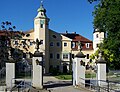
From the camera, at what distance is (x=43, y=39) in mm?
67250

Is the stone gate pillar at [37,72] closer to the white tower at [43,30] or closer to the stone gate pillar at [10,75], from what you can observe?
the stone gate pillar at [10,75]

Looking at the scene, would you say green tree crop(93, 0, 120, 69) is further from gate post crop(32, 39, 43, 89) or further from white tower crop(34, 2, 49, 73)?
white tower crop(34, 2, 49, 73)

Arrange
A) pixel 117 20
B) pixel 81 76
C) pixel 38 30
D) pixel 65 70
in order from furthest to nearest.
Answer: pixel 65 70, pixel 38 30, pixel 117 20, pixel 81 76

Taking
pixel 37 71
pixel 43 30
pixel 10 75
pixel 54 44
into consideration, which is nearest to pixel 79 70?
pixel 37 71

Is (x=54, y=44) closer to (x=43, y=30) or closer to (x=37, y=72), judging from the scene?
(x=43, y=30)

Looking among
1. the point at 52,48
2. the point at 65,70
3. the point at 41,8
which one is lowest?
the point at 65,70

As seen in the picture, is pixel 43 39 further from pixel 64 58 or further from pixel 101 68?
pixel 101 68

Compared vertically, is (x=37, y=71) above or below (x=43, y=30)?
below

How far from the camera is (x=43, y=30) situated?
66.9 metres

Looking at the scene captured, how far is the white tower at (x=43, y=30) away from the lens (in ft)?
219

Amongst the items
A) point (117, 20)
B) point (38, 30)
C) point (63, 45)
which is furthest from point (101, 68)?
point (63, 45)

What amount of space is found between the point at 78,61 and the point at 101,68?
236 cm

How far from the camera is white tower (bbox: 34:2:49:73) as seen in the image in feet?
219

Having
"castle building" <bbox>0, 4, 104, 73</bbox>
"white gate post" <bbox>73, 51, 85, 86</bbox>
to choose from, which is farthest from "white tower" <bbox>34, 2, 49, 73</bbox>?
"white gate post" <bbox>73, 51, 85, 86</bbox>
